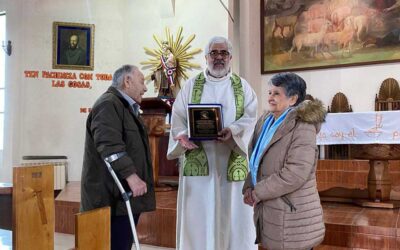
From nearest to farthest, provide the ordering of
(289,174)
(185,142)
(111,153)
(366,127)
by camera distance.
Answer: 1. (289,174)
2. (111,153)
3. (185,142)
4. (366,127)

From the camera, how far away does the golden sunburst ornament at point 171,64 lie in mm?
9078

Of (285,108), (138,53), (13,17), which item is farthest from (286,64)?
(285,108)

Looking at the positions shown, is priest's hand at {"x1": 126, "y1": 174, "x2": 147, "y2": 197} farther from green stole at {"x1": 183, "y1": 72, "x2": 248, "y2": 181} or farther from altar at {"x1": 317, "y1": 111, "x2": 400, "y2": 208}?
altar at {"x1": 317, "y1": 111, "x2": 400, "y2": 208}

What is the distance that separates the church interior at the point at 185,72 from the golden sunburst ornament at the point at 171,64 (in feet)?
0.19

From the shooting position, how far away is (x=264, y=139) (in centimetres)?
232

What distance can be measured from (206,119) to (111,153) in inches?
28.2

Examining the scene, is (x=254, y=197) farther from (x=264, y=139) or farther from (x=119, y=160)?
(x=119, y=160)

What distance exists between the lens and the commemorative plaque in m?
2.86

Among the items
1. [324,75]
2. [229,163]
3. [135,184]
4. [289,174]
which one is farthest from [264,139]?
[324,75]

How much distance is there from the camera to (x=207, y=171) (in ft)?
10.2

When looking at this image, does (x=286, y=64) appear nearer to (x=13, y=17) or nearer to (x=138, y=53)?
(x=138, y=53)

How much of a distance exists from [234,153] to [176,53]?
6344 millimetres

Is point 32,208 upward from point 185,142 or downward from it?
downward

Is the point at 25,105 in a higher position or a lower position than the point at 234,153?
higher
